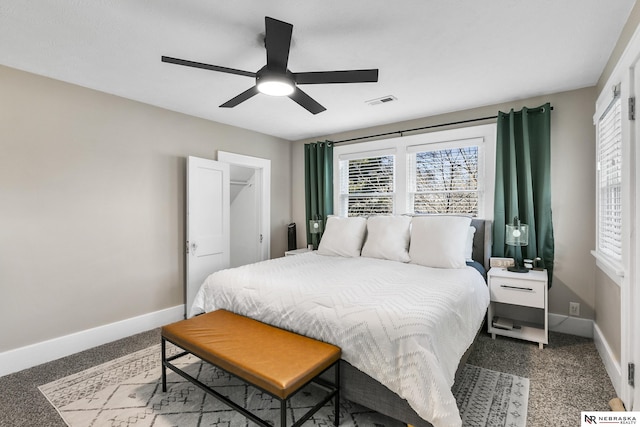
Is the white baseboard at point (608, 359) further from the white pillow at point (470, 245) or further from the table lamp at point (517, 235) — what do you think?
the white pillow at point (470, 245)

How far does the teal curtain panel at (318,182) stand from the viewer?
473 centimetres

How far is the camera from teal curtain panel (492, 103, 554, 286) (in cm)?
314

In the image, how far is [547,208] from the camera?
3137mm

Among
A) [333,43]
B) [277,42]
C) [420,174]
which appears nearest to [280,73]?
[277,42]

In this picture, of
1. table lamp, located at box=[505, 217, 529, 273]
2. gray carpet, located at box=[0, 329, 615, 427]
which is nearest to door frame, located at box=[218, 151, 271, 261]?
gray carpet, located at box=[0, 329, 615, 427]

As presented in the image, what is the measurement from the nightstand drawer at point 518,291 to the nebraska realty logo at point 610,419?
3.51ft

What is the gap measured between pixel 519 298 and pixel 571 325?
78 centimetres

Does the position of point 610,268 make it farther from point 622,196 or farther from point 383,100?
point 383,100

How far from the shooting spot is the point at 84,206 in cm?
291

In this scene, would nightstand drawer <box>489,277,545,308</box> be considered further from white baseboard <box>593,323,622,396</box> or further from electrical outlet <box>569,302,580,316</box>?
electrical outlet <box>569,302,580,316</box>

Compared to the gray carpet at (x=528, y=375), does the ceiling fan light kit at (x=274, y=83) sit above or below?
above

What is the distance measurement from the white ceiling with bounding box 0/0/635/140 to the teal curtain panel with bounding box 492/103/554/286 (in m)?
0.31

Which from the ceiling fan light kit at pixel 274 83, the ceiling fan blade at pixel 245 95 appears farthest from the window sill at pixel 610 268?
the ceiling fan blade at pixel 245 95

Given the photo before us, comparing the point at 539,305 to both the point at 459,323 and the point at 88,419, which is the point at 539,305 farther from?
the point at 88,419
